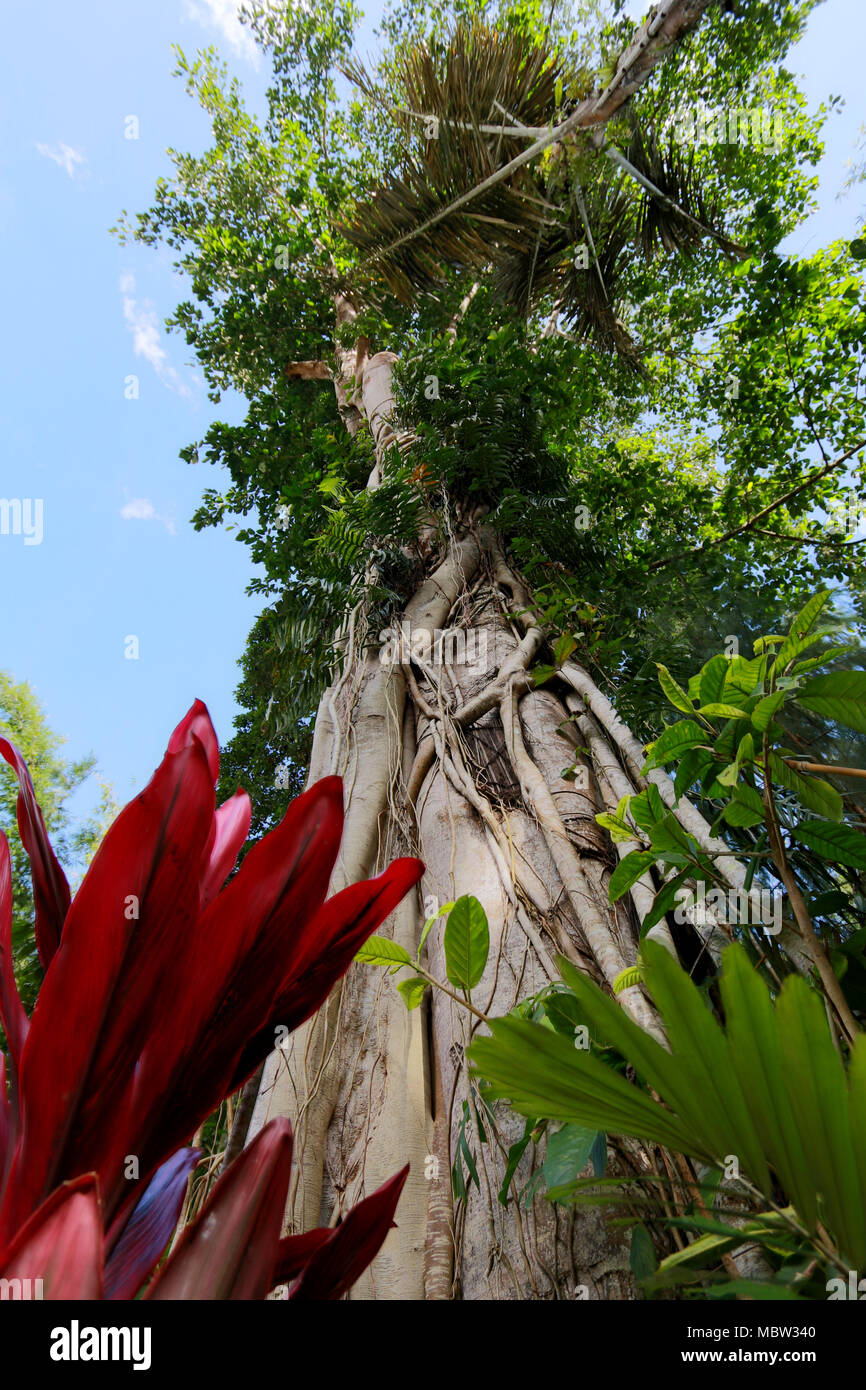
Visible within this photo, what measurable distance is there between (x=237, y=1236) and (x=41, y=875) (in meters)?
0.38

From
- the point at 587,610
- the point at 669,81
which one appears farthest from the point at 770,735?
the point at 669,81

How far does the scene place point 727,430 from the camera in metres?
5.11

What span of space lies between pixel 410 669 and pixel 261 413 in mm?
3896

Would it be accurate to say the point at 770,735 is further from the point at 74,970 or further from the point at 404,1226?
the point at 404,1226

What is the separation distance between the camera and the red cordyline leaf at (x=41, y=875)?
0.68 m

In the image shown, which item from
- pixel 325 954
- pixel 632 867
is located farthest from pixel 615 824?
pixel 325 954

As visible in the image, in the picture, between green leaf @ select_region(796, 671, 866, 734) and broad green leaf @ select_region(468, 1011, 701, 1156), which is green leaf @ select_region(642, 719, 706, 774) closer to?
green leaf @ select_region(796, 671, 866, 734)

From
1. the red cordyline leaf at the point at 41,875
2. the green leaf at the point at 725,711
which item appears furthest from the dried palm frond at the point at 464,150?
the red cordyline leaf at the point at 41,875

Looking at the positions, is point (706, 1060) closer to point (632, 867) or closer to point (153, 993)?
point (153, 993)

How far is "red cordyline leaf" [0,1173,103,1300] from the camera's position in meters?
0.39

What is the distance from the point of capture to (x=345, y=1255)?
1.87 feet

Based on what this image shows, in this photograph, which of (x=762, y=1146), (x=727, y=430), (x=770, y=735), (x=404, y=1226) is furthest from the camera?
(x=727, y=430)

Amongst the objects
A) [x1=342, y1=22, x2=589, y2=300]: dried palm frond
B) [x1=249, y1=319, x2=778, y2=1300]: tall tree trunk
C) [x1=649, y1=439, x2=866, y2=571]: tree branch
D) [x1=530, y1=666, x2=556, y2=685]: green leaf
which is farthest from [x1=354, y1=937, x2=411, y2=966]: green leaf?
[x1=342, y1=22, x2=589, y2=300]: dried palm frond
